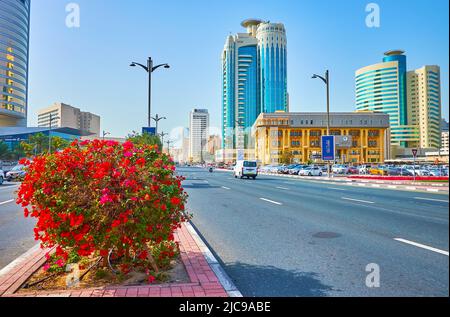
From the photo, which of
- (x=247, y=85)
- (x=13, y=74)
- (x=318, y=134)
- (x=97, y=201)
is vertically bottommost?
(x=97, y=201)

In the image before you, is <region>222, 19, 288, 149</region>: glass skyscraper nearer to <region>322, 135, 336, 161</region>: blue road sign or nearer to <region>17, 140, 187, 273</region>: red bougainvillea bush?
<region>322, 135, 336, 161</region>: blue road sign

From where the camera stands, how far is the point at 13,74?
358 ft

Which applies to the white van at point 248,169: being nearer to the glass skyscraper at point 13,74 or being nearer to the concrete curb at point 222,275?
the concrete curb at point 222,275

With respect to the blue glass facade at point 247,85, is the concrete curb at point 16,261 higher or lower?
lower

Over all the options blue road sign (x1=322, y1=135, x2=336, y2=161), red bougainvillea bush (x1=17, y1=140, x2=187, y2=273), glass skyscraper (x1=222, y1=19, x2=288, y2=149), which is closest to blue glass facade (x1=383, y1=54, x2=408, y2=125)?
red bougainvillea bush (x1=17, y1=140, x2=187, y2=273)

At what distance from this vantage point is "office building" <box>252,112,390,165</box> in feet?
383

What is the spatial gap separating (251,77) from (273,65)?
49.6 ft

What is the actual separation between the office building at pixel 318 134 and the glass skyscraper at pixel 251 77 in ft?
142

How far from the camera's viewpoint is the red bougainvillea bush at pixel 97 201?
14.7 ft

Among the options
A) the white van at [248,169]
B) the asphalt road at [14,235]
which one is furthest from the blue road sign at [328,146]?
the asphalt road at [14,235]

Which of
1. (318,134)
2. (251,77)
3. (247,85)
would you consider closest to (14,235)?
(318,134)

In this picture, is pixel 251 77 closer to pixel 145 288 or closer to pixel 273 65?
pixel 273 65

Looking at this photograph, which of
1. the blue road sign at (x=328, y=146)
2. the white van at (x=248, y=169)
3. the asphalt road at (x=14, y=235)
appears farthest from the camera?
the white van at (x=248, y=169)
